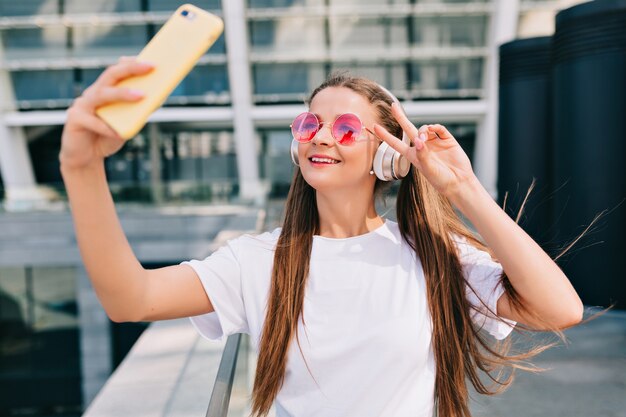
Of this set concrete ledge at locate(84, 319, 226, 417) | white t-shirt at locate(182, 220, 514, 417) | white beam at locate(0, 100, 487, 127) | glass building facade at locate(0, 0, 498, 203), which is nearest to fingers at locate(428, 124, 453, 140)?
white t-shirt at locate(182, 220, 514, 417)

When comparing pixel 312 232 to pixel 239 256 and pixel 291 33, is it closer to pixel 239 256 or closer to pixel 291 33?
pixel 239 256

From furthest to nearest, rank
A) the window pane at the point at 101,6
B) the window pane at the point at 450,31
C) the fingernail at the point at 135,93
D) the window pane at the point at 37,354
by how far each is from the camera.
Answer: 1. the window pane at the point at 101,6
2. the window pane at the point at 450,31
3. the window pane at the point at 37,354
4. the fingernail at the point at 135,93

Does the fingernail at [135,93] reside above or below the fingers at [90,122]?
above

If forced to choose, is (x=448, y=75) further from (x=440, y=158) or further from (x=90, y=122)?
(x=90, y=122)

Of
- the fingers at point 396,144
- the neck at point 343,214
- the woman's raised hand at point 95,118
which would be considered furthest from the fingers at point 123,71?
the neck at point 343,214

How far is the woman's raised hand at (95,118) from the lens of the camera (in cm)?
111

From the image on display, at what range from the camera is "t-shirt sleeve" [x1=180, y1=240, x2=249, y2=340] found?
1.65 metres

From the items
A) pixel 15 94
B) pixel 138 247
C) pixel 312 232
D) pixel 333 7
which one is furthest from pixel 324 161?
pixel 15 94

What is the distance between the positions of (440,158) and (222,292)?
2.50ft

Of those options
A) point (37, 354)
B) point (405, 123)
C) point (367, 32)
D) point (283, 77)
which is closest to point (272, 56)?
point (283, 77)

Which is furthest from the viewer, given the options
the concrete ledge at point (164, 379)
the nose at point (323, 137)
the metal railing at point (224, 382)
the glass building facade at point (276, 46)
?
the glass building facade at point (276, 46)

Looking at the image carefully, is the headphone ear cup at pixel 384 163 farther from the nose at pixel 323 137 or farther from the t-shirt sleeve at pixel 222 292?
the t-shirt sleeve at pixel 222 292

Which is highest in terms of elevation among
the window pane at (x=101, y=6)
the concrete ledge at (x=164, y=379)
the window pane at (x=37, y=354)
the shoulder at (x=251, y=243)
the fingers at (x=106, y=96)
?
the window pane at (x=101, y=6)

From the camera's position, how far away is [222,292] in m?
1.68
